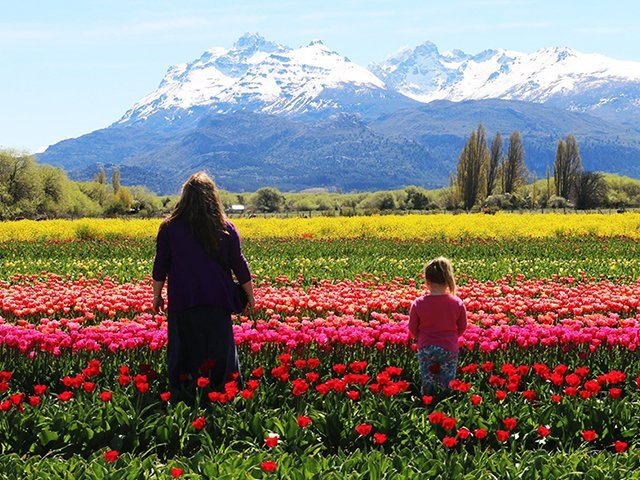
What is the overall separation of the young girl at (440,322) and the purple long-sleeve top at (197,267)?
5.17 feet

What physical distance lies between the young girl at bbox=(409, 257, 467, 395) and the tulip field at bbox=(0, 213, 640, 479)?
0.26 meters

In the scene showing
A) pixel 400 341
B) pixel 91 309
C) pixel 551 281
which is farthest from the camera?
pixel 551 281

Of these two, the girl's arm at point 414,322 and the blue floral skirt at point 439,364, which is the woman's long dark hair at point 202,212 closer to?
the girl's arm at point 414,322

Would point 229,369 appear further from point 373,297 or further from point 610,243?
point 610,243

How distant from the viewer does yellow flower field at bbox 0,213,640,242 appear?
30797 mm

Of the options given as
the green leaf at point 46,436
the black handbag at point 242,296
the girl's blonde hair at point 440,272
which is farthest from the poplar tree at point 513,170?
the green leaf at point 46,436

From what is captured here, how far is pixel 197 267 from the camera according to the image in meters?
7.04

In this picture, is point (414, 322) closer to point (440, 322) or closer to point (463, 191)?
point (440, 322)

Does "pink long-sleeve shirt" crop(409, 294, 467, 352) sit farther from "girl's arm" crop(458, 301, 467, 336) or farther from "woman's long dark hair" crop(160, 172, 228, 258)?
"woman's long dark hair" crop(160, 172, 228, 258)

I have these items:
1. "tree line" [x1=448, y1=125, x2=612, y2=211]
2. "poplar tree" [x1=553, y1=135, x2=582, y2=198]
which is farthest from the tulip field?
"poplar tree" [x1=553, y1=135, x2=582, y2=198]

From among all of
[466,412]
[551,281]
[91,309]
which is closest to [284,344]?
[466,412]

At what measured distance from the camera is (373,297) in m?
13.2

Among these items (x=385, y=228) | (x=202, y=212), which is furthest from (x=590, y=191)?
(x=202, y=212)

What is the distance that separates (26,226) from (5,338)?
87.6 feet
